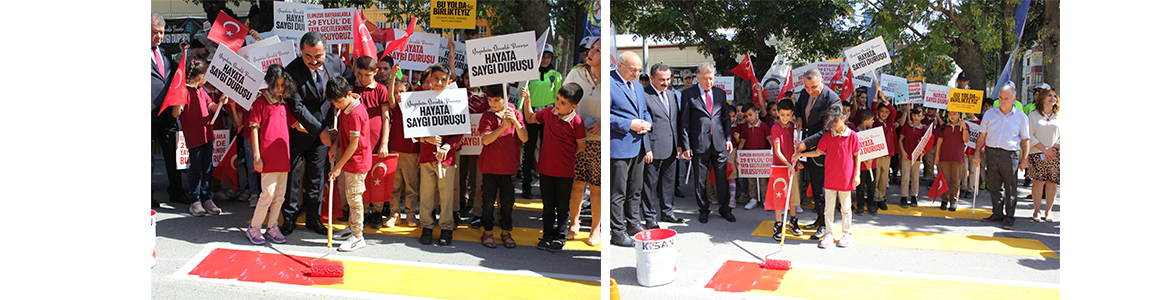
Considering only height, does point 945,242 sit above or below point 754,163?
below

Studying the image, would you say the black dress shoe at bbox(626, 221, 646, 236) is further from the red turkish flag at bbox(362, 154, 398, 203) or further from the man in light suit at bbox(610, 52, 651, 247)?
the red turkish flag at bbox(362, 154, 398, 203)

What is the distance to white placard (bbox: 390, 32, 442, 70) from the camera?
7227 millimetres

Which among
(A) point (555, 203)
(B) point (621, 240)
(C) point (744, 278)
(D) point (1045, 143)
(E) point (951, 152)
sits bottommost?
(C) point (744, 278)

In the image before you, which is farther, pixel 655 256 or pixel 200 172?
pixel 200 172

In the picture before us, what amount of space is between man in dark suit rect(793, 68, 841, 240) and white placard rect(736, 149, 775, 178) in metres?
1.17

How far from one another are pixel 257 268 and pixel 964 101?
7.01m

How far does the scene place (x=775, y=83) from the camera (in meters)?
18.7

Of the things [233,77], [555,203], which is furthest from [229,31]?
[555,203]

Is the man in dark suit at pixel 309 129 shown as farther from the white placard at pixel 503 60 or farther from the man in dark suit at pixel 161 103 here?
the white placard at pixel 503 60

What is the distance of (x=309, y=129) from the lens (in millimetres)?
4961

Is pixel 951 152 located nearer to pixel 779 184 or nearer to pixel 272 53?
pixel 779 184

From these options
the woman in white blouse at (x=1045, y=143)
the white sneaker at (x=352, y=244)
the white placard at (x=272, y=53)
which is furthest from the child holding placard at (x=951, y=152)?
the white placard at (x=272, y=53)

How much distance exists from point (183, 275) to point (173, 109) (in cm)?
206

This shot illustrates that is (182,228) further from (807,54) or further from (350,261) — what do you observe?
(807,54)
